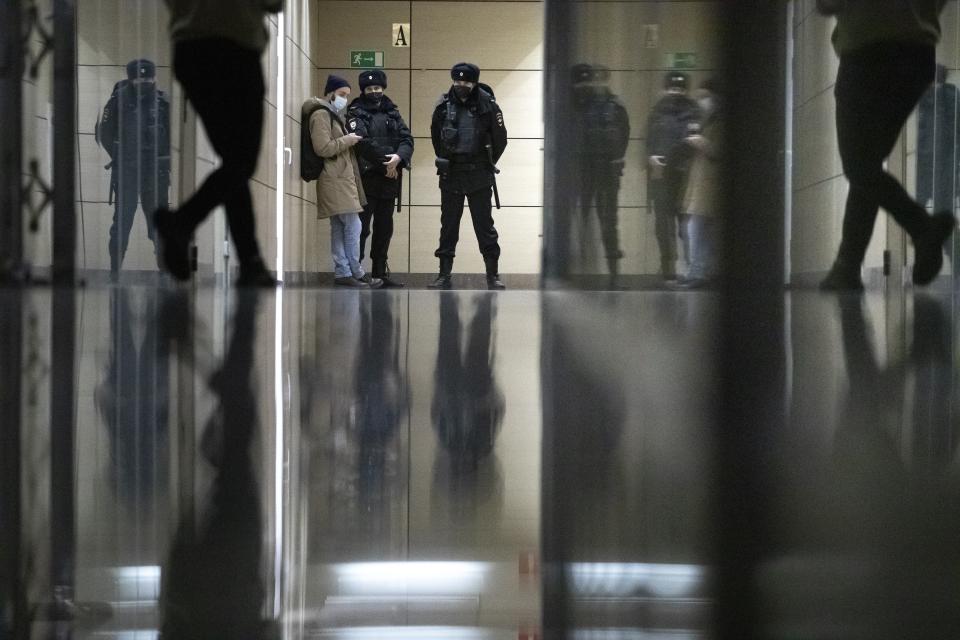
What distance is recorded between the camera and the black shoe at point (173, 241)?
4.72 metres

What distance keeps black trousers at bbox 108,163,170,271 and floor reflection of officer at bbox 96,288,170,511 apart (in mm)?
4006

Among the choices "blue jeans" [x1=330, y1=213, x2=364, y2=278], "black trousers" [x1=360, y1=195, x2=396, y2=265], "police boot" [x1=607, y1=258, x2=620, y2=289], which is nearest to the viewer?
"police boot" [x1=607, y1=258, x2=620, y2=289]

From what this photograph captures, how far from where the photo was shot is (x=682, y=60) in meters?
5.38

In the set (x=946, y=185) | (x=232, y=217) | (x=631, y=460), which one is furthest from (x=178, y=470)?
(x=232, y=217)

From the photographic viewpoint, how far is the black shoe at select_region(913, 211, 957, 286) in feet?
12.3

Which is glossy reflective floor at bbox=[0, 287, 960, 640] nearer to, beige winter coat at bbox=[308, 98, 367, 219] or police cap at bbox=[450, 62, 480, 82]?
police cap at bbox=[450, 62, 480, 82]

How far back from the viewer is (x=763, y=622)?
56cm

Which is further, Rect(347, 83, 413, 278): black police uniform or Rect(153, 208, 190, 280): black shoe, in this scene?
Rect(347, 83, 413, 278): black police uniform

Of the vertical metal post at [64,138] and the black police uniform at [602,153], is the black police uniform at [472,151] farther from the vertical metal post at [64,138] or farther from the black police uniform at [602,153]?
the vertical metal post at [64,138]

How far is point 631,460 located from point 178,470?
36 centimetres

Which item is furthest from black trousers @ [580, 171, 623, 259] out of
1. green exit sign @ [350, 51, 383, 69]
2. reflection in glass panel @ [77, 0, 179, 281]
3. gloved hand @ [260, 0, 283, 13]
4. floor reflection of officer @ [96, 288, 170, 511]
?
green exit sign @ [350, 51, 383, 69]

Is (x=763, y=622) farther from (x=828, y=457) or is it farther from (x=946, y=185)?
(x=946, y=185)

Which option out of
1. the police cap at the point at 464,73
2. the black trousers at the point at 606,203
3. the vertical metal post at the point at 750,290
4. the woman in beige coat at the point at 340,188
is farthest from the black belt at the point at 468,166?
the vertical metal post at the point at 750,290

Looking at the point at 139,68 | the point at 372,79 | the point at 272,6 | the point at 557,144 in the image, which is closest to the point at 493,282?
the point at 557,144
